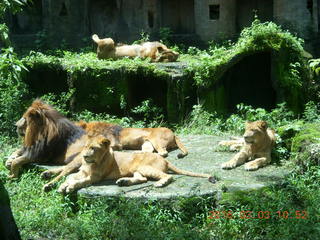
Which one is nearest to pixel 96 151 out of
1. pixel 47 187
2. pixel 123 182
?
pixel 123 182

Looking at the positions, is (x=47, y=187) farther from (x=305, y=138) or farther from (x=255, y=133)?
(x=305, y=138)

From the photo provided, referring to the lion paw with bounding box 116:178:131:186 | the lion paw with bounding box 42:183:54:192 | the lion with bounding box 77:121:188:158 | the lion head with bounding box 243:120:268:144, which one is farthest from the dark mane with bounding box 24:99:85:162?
the lion head with bounding box 243:120:268:144

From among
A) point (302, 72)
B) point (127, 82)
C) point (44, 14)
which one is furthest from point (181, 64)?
point (44, 14)

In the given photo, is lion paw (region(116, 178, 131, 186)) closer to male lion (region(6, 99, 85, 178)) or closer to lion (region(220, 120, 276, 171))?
lion (region(220, 120, 276, 171))

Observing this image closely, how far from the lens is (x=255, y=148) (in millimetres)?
9305

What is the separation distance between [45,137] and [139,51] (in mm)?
6890

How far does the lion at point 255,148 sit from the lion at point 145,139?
1241 millimetres

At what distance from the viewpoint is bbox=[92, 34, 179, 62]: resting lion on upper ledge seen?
15.8 m

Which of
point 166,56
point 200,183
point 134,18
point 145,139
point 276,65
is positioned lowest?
point 200,183

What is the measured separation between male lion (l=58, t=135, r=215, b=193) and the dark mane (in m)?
1.45

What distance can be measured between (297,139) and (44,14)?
14.4 meters
